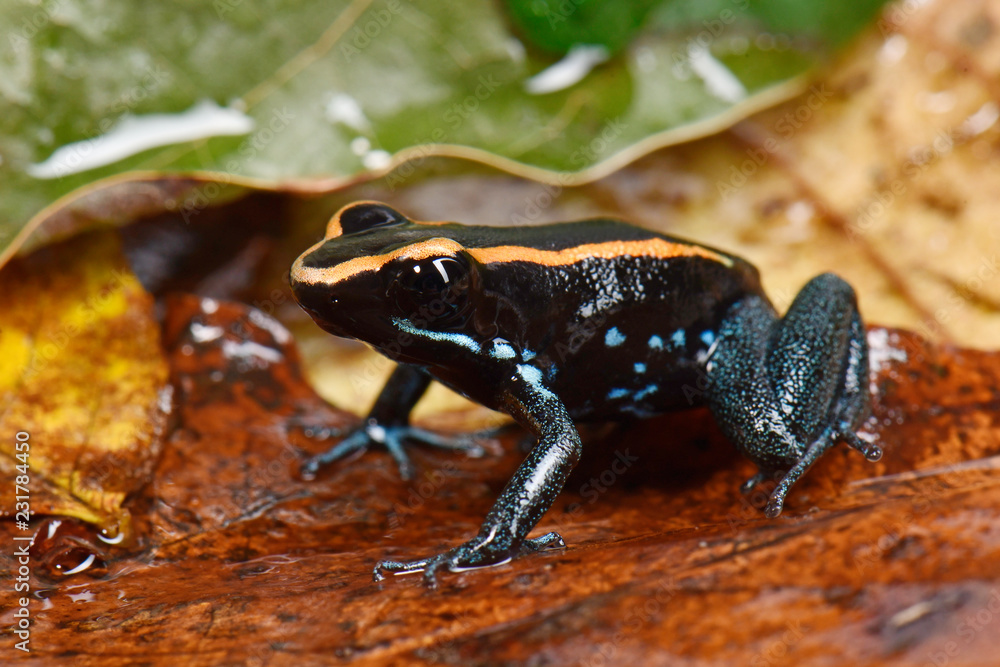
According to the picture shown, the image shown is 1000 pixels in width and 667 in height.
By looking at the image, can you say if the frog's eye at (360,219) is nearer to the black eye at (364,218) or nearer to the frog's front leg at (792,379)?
the black eye at (364,218)

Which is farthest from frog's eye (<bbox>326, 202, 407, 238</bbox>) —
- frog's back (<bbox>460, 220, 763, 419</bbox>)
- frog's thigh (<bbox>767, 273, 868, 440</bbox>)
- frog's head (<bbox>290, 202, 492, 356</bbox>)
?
frog's thigh (<bbox>767, 273, 868, 440</bbox>)

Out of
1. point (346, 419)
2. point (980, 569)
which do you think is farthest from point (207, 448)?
point (980, 569)

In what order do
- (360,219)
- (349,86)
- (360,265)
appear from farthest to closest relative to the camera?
(349,86) < (360,219) < (360,265)

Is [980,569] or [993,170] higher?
[993,170]

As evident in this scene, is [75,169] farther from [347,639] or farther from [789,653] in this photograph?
[789,653]

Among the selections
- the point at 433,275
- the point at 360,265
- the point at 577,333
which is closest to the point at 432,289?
the point at 433,275

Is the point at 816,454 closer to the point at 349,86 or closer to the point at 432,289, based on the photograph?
the point at 432,289

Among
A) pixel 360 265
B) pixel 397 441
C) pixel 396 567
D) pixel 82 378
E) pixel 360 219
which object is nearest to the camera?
pixel 396 567
